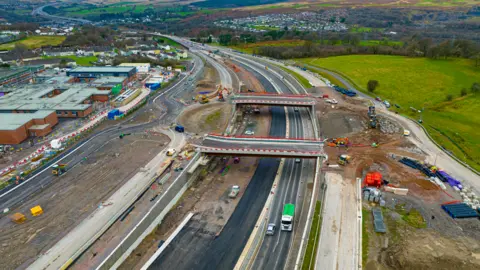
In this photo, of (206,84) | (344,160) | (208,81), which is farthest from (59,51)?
(344,160)

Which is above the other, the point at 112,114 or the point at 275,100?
the point at 275,100

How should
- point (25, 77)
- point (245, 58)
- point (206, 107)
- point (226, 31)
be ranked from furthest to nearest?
point (226, 31) < point (245, 58) < point (25, 77) < point (206, 107)

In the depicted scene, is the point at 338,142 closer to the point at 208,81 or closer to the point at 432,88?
the point at 432,88

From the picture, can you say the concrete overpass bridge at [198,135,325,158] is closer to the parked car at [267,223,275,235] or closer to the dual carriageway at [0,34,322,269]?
the dual carriageway at [0,34,322,269]

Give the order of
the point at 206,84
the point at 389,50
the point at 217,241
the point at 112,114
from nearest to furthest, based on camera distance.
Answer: the point at 217,241
the point at 112,114
the point at 206,84
the point at 389,50

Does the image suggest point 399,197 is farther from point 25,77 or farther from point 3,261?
point 25,77

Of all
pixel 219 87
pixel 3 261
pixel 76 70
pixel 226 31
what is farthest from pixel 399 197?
pixel 226 31

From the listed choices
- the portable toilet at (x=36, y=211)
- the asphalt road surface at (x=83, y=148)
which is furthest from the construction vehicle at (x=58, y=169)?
the portable toilet at (x=36, y=211)
